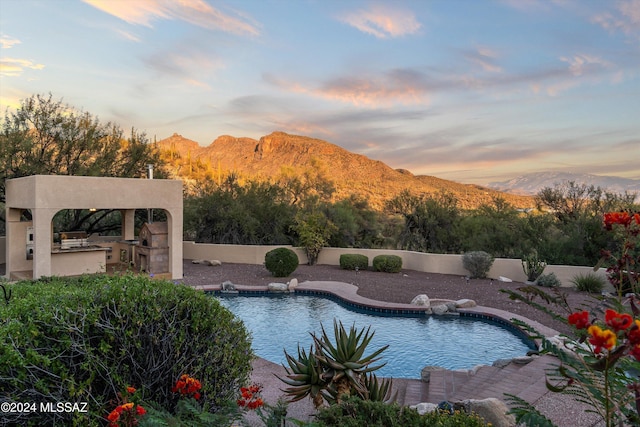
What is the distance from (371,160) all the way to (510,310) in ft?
140

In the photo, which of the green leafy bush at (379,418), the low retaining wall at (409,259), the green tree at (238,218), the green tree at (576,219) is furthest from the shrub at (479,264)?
the green leafy bush at (379,418)

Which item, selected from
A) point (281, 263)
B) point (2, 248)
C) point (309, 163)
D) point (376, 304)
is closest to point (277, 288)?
point (281, 263)

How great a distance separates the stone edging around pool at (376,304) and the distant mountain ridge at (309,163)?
21530mm

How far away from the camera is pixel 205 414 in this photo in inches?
122

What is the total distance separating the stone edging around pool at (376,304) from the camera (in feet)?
32.0

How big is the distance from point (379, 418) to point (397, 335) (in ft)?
21.8

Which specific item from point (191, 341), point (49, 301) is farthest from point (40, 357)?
point (191, 341)

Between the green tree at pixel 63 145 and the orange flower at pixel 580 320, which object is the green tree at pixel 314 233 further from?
the orange flower at pixel 580 320

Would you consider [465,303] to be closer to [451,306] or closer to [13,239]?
[451,306]

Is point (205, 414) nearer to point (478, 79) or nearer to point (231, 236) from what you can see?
point (231, 236)

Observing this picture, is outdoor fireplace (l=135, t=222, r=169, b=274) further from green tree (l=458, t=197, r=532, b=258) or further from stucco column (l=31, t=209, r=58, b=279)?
green tree (l=458, t=197, r=532, b=258)

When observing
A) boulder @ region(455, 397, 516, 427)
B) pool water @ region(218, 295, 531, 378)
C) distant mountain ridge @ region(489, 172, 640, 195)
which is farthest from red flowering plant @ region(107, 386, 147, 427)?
distant mountain ridge @ region(489, 172, 640, 195)

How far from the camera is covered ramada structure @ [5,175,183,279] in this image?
517 inches

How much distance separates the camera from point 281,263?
619 inches
